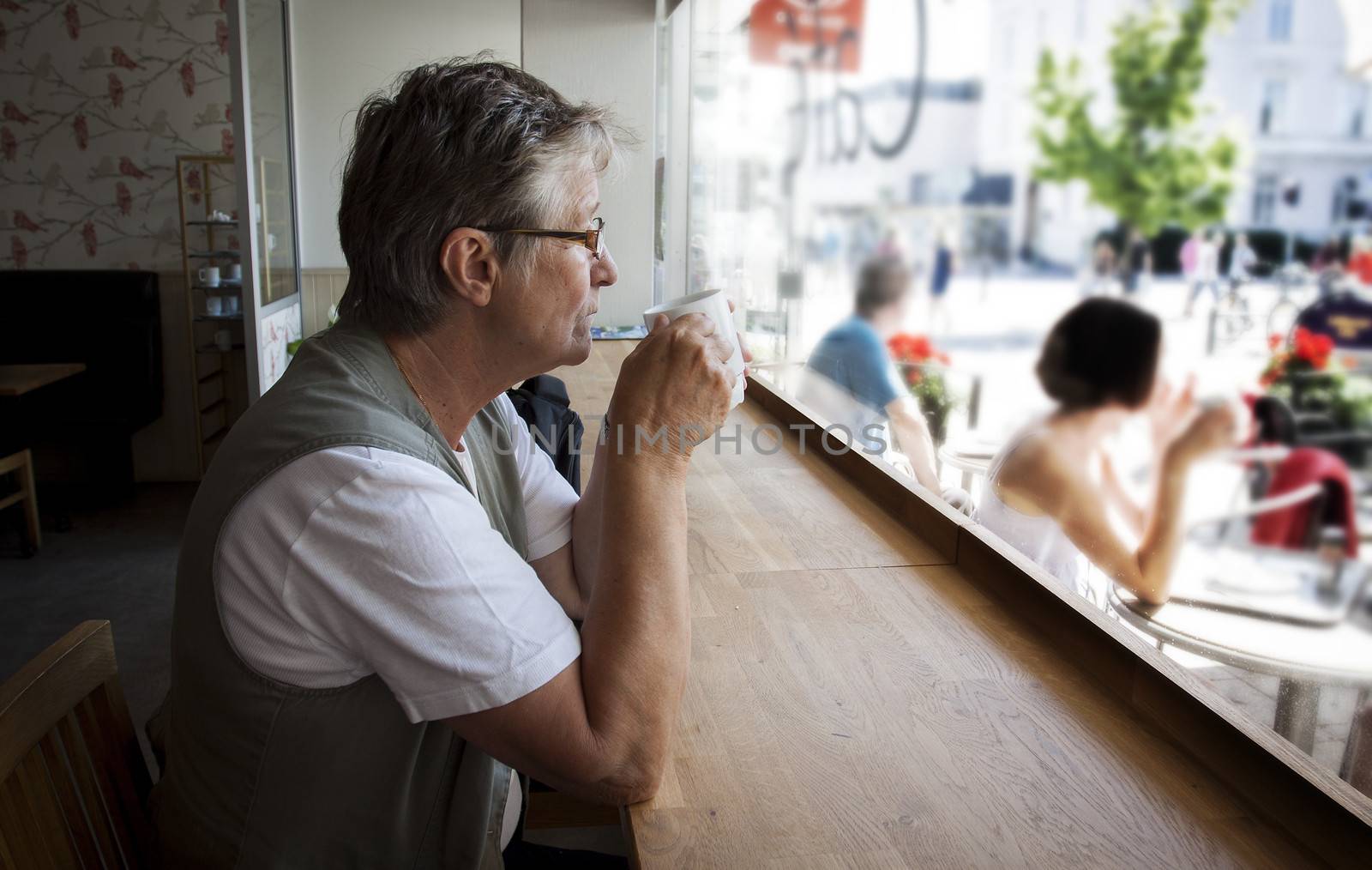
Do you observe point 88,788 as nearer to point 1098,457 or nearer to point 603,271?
point 603,271

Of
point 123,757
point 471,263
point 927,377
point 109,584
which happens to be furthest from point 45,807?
point 109,584

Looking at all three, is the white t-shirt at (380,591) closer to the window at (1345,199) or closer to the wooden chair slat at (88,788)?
the wooden chair slat at (88,788)

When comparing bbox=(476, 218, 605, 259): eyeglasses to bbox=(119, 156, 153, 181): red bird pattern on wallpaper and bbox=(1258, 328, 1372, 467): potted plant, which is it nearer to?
bbox=(1258, 328, 1372, 467): potted plant

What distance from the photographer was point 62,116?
482 cm

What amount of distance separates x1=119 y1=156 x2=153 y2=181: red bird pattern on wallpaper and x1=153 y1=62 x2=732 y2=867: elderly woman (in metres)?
4.59

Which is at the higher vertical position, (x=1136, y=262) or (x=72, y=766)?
(x=1136, y=262)

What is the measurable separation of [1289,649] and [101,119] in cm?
540

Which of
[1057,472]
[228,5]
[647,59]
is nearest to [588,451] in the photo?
[1057,472]

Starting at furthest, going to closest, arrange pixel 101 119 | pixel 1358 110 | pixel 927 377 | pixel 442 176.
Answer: pixel 101 119
pixel 927 377
pixel 442 176
pixel 1358 110

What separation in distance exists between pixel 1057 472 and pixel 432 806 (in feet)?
3.86

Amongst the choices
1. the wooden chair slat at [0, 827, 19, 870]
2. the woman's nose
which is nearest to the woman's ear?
the woman's nose

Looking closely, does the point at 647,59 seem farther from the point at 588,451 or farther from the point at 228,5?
the point at 588,451

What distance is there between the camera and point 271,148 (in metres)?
4.35

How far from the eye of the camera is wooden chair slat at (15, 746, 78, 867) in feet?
2.68
